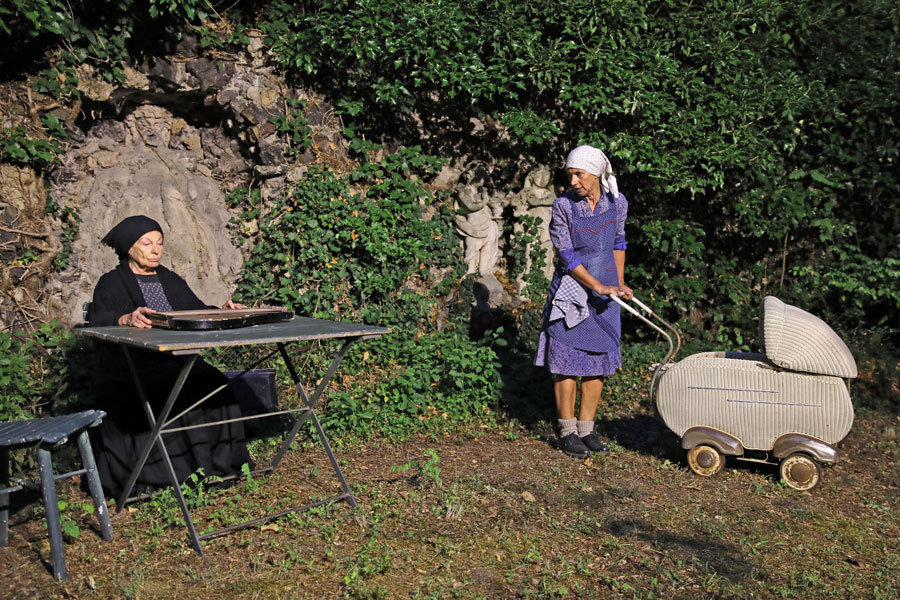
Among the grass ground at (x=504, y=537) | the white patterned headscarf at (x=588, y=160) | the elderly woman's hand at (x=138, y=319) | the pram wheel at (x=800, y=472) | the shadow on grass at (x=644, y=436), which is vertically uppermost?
the white patterned headscarf at (x=588, y=160)

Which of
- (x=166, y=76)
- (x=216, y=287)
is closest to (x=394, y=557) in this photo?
(x=216, y=287)

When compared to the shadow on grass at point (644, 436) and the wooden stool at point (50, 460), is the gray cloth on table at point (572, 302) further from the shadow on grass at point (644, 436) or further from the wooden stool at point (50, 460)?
the wooden stool at point (50, 460)

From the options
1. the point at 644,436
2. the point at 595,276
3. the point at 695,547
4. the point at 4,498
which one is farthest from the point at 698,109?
the point at 4,498

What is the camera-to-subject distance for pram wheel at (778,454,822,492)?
4.68 meters

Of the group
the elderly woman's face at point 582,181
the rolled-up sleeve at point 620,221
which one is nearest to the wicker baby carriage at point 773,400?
the rolled-up sleeve at point 620,221

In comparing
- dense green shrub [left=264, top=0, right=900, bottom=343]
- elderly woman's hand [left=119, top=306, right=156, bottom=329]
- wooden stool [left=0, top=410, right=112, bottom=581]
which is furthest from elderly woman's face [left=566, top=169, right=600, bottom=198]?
wooden stool [left=0, top=410, right=112, bottom=581]

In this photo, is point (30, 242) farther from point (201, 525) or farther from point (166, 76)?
point (201, 525)

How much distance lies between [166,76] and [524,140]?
328 centimetres

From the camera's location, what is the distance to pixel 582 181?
196 inches

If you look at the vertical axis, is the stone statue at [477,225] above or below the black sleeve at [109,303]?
above

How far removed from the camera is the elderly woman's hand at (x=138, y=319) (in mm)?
4055

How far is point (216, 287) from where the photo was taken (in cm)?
685

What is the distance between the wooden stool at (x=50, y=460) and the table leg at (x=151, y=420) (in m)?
0.25

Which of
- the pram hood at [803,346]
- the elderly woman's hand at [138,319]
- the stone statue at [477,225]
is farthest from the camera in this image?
the stone statue at [477,225]
